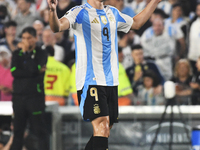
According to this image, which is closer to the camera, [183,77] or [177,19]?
[183,77]

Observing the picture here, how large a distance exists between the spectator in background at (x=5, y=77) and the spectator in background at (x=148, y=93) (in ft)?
7.81

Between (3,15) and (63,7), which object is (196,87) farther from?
(3,15)

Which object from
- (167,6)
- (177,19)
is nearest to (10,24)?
(167,6)

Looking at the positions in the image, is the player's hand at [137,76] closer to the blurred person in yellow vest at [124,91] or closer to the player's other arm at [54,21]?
the blurred person in yellow vest at [124,91]

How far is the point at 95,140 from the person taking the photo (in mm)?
3244

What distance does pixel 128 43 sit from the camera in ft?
23.4

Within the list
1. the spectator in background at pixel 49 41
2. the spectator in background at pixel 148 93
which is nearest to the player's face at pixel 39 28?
the spectator in background at pixel 49 41

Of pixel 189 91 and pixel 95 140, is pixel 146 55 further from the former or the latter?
pixel 95 140

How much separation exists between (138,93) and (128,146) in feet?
3.38

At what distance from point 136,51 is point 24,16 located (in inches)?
101

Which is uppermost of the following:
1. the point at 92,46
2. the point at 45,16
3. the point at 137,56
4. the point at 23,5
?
the point at 23,5

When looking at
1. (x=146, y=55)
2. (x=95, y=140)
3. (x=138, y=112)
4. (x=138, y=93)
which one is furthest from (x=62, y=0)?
(x=95, y=140)

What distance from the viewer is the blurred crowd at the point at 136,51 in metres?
6.33

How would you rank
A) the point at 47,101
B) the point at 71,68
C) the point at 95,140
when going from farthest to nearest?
1. the point at 71,68
2. the point at 47,101
3. the point at 95,140
